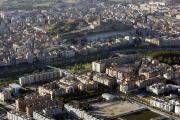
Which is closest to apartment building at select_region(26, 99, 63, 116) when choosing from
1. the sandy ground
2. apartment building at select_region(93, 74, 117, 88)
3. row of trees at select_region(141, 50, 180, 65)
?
the sandy ground

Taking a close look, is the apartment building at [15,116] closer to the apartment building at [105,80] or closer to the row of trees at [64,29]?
the apartment building at [105,80]

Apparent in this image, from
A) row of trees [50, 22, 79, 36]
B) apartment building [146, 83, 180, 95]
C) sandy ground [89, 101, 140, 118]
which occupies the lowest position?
sandy ground [89, 101, 140, 118]

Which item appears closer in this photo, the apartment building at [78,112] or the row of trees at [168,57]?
the apartment building at [78,112]

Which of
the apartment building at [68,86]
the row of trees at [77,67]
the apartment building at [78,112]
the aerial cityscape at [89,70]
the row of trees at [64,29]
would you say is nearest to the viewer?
the apartment building at [78,112]

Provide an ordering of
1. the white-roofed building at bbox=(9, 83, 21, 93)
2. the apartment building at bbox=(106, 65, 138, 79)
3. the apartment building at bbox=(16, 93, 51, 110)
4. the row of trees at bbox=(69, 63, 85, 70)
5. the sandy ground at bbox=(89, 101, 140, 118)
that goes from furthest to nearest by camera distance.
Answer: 1. the row of trees at bbox=(69, 63, 85, 70)
2. the apartment building at bbox=(106, 65, 138, 79)
3. the white-roofed building at bbox=(9, 83, 21, 93)
4. the apartment building at bbox=(16, 93, 51, 110)
5. the sandy ground at bbox=(89, 101, 140, 118)

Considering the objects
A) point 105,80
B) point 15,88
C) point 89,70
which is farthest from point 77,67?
point 15,88

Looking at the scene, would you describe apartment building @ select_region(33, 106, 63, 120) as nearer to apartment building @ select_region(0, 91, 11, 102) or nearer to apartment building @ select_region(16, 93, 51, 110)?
apartment building @ select_region(16, 93, 51, 110)

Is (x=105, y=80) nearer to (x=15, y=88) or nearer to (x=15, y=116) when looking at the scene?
(x=15, y=88)

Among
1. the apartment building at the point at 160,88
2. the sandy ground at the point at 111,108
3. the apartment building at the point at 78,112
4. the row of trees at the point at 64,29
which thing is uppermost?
the row of trees at the point at 64,29

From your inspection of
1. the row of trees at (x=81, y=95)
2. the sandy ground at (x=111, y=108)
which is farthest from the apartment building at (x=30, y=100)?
the sandy ground at (x=111, y=108)

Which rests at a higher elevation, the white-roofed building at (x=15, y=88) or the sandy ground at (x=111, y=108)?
the white-roofed building at (x=15, y=88)
